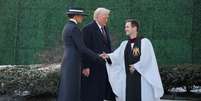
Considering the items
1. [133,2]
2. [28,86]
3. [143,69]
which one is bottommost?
[28,86]

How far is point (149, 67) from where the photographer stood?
28.9 ft

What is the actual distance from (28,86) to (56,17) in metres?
4.79

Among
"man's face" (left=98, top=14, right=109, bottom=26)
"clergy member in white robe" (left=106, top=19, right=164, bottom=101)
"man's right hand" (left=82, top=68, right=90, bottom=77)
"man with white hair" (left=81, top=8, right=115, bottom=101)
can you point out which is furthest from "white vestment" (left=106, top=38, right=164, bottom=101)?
"man's face" (left=98, top=14, right=109, bottom=26)

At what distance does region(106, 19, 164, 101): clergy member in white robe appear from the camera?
877 centimetres

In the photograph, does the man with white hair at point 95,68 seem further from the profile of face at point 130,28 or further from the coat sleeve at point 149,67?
the coat sleeve at point 149,67

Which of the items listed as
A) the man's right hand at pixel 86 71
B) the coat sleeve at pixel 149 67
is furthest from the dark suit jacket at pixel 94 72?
the coat sleeve at pixel 149 67

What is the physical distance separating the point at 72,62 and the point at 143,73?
A: 113 cm

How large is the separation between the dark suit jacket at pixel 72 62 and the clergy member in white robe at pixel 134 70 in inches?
24.1

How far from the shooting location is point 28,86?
37.7ft

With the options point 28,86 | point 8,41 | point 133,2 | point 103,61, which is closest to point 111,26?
point 133,2

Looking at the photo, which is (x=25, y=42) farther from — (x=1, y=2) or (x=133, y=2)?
(x=133, y=2)

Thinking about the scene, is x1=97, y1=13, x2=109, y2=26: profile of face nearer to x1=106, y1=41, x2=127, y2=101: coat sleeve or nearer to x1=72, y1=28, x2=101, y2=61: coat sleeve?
x1=106, y1=41, x2=127, y2=101: coat sleeve

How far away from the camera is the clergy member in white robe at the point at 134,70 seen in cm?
877

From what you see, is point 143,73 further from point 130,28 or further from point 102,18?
point 102,18
